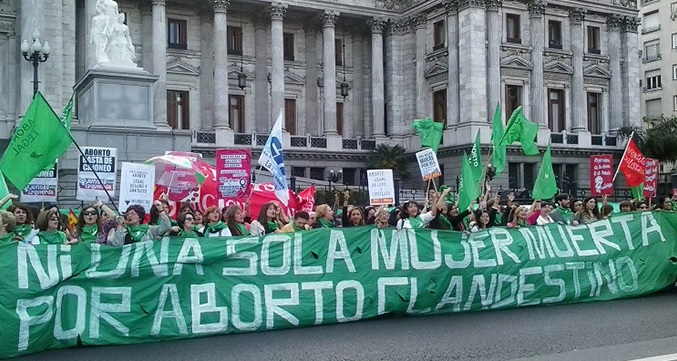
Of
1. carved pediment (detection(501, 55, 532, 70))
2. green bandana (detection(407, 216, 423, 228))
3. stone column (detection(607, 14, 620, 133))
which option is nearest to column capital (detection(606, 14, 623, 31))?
stone column (detection(607, 14, 620, 133))

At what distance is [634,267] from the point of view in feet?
38.7

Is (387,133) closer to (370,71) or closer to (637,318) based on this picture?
(370,71)

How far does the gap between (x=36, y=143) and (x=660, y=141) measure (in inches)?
1524

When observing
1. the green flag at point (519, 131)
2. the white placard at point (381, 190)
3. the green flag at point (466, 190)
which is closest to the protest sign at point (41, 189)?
the white placard at point (381, 190)

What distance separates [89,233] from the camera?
33.1 feet

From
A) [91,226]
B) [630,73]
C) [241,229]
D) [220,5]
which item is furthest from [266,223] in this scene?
[630,73]

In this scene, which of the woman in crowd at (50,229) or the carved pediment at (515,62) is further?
the carved pediment at (515,62)

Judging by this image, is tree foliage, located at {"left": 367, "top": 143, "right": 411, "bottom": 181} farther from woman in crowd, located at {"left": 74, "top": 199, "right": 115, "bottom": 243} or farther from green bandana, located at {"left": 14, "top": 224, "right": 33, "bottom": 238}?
green bandana, located at {"left": 14, "top": 224, "right": 33, "bottom": 238}

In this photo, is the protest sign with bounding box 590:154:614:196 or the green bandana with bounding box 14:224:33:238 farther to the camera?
the protest sign with bounding box 590:154:614:196

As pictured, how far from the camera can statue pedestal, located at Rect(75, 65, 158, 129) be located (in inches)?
744

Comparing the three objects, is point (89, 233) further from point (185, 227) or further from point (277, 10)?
point (277, 10)

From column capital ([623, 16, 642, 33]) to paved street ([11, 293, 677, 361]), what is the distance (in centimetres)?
3989

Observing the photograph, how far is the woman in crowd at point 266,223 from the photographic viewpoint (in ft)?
35.4

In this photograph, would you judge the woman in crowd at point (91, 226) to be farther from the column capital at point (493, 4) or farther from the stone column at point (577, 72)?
the stone column at point (577, 72)
